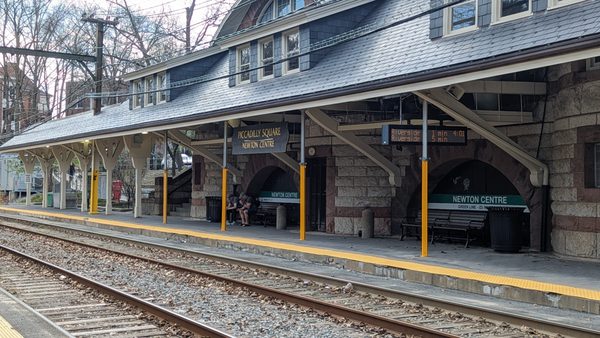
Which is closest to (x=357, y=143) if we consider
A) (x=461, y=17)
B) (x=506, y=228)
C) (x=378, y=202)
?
(x=378, y=202)

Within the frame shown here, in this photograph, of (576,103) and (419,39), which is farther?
(419,39)

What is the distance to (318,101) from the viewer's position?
14508 millimetres

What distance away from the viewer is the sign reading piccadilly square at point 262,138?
Result: 1770 centimetres

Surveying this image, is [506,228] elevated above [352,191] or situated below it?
below

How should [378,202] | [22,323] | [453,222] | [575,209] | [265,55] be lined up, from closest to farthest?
[22,323] < [575,209] < [453,222] < [378,202] < [265,55]

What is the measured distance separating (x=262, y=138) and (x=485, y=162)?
6252mm

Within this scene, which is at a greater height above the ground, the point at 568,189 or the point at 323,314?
the point at 568,189

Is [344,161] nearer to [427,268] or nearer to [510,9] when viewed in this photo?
[510,9]

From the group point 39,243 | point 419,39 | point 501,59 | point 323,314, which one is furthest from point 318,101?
point 39,243

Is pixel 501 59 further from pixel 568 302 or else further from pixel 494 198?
pixel 494 198

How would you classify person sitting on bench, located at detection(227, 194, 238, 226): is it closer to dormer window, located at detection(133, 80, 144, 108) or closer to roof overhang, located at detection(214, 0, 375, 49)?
roof overhang, located at detection(214, 0, 375, 49)

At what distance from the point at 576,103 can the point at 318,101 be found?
5.31 m

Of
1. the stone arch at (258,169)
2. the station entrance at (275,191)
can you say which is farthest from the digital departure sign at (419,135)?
the station entrance at (275,191)

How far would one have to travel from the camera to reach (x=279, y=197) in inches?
938
